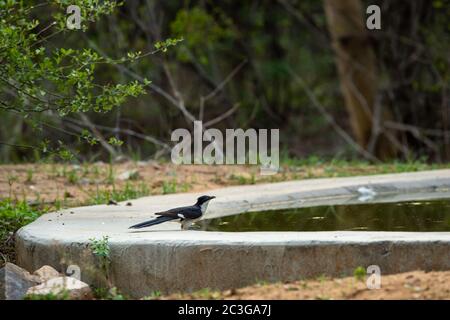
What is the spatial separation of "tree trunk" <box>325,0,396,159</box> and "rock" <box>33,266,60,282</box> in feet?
40.5

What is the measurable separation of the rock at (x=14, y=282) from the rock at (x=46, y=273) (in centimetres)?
5

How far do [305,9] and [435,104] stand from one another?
463 centimetres

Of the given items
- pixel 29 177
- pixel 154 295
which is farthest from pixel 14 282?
pixel 29 177

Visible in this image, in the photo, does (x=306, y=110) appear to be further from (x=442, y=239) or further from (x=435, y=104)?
(x=442, y=239)

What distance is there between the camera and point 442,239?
213 inches

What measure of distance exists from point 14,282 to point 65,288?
1.44ft

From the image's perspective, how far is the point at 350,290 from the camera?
16.7 feet

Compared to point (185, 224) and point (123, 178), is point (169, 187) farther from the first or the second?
point (185, 224)

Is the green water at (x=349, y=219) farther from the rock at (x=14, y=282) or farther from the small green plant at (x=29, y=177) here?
the small green plant at (x=29, y=177)

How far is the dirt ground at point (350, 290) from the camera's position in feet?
16.4

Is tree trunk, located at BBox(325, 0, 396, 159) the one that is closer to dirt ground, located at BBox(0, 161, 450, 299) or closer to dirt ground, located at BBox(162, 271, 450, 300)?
dirt ground, located at BBox(0, 161, 450, 299)

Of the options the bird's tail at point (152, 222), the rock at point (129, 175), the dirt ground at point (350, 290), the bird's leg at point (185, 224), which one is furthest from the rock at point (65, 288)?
the rock at point (129, 175)

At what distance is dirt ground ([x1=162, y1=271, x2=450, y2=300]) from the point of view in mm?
4988
